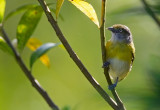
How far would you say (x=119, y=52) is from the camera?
245 centimetres

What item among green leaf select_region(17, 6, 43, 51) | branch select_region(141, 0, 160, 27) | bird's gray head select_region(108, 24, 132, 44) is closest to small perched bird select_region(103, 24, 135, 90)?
bird's gray head select_region(108, 24, 132, 44)

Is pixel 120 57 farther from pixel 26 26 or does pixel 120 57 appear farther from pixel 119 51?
pixel 26 26

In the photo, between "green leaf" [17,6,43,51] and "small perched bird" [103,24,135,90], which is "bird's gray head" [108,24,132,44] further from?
"green leaf" [17,6,43,51]

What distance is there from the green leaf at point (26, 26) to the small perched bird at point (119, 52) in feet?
2.23

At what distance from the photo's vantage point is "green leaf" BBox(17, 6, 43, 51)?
5.68 ft

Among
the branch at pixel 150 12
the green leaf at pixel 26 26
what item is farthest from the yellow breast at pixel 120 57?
the branch at pixel 150 12

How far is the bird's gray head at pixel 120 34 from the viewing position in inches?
97.9

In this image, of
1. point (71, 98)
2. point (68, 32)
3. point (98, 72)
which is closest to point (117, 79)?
point (98, 72)

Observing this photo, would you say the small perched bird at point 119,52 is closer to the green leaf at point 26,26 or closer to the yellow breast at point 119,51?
the yellow breast at point 119,51

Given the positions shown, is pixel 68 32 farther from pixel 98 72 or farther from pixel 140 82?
pixel 140 82

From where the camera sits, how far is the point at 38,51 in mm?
1684

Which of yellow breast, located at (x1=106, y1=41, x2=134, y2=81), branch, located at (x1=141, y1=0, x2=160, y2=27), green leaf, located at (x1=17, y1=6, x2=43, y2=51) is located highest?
branch, located at (x1=141, y1=0, x2=160, y2=27)

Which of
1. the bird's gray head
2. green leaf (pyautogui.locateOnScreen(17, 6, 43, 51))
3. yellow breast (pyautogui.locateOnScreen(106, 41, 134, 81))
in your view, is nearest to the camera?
green leaf (pyautogui.locateOnScreen(17, 6, 43, 51))

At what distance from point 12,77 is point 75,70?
0.55m
